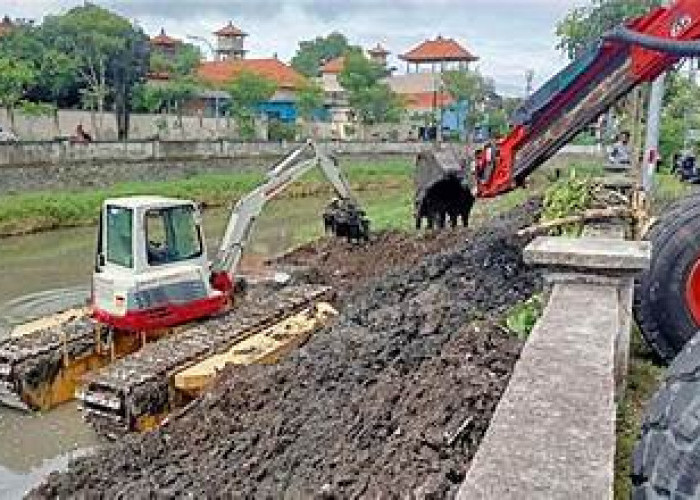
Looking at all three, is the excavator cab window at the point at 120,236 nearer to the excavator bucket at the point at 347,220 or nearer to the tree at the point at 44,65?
the excavator bucket at the point at 347,220

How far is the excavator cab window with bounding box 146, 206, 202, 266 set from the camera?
1076 centimetres

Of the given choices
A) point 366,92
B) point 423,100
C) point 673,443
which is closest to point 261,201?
point 673,443

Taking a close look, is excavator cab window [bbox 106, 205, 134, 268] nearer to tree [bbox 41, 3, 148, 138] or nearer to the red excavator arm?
the red excavator arm

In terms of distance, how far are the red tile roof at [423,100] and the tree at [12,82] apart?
1235 inches

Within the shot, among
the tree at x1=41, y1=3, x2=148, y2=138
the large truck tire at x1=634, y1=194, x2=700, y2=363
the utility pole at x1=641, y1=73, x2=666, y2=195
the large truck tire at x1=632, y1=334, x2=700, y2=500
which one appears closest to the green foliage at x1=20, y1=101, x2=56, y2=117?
the tree at x1=41, y1=3, x2=148, y2=138

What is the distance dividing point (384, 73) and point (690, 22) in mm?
50848

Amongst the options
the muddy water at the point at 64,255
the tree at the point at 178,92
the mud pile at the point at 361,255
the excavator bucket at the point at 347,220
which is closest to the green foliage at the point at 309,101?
the tree at the point at 178,92

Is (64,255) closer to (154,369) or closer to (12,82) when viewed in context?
(12,82)

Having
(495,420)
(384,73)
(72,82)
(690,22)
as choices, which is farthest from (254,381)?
(384,73)

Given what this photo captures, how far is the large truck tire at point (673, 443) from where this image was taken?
8.20ft

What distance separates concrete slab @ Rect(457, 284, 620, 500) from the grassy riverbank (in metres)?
17.3

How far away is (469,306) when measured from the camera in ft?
26.3

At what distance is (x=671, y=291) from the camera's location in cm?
493

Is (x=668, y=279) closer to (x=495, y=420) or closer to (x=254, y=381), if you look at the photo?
(x=495, y=420)
